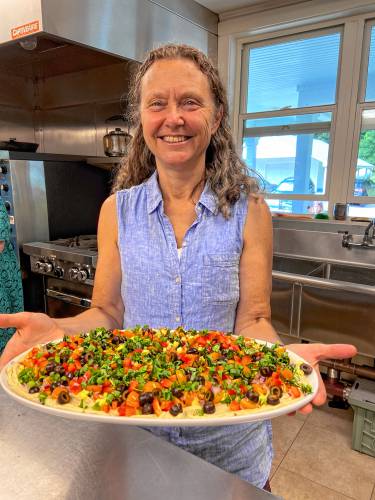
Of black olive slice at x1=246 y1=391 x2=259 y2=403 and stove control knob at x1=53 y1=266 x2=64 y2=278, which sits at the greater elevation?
black olive slice at x1=246 y1=391 x2=259 y2=403

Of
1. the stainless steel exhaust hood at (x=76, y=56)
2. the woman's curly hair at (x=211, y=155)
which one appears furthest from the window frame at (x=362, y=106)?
the woman's curly hair at (x=211, y=155)

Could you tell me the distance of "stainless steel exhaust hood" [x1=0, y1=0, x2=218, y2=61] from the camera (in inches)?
71.9

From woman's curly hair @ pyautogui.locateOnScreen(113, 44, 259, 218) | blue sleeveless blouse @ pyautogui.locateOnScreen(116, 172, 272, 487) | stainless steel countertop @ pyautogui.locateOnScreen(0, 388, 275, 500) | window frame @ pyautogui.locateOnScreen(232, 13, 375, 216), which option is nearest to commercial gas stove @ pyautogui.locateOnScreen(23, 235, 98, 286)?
woman's curly hair @ pyautogui.locateOnScreen(113, 44, 259, 218)

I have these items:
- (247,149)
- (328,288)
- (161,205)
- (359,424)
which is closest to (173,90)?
(161,205)

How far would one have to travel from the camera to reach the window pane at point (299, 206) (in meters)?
3.06

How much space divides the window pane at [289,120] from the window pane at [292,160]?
108 mm

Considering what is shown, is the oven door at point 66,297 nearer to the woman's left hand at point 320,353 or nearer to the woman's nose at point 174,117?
the woman's nose at point 174,117

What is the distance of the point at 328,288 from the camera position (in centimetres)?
179

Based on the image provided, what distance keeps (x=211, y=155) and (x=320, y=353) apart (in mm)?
657

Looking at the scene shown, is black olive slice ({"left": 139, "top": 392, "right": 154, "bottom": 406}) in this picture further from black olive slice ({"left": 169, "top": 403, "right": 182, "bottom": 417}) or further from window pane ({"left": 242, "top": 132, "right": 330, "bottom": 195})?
window pane ({"left": 242, "top": 132, "right": 330, "bottom": 195})

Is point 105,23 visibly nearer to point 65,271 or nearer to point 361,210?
point 65,271

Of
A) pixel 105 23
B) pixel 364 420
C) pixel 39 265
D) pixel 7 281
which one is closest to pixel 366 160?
pixel 364 420

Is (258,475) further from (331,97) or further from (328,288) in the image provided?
(331,97)

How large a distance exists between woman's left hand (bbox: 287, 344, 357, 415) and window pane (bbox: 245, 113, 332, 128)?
2566 millimetres
